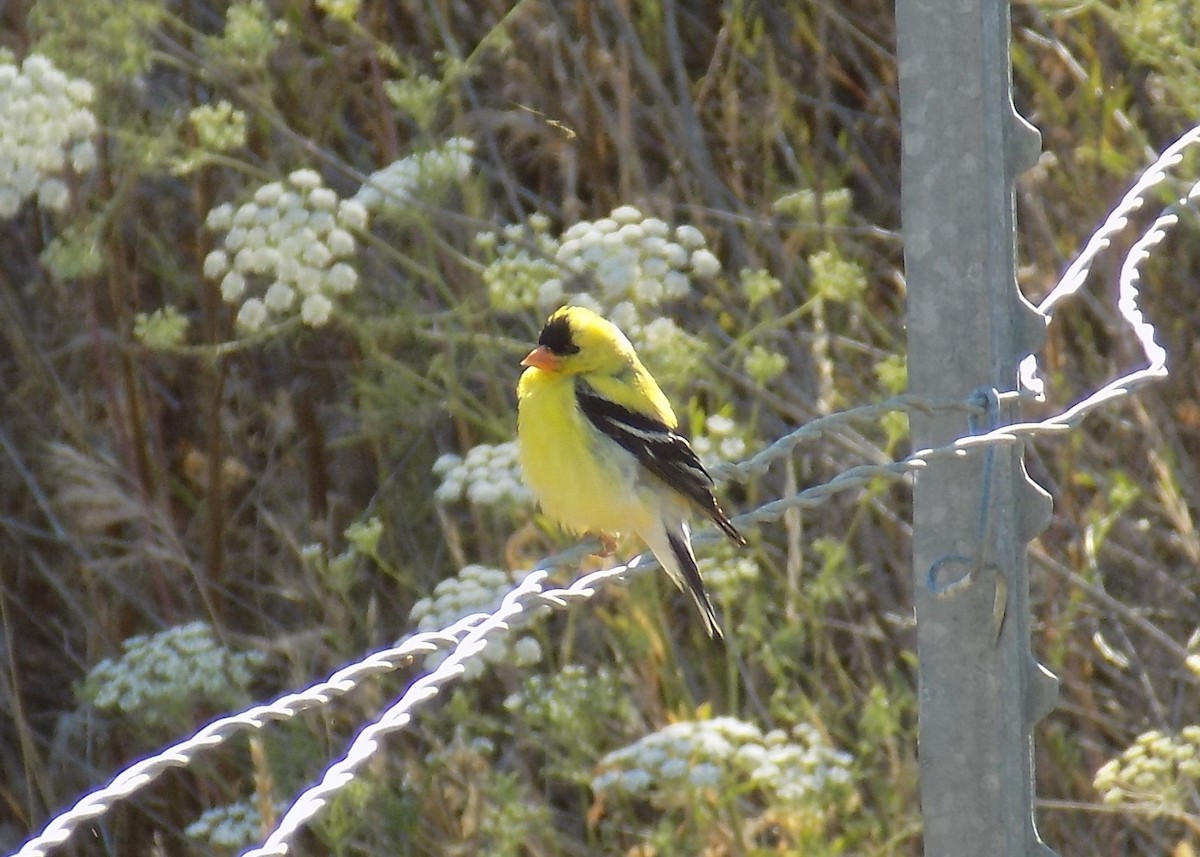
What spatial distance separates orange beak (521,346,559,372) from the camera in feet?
12.3

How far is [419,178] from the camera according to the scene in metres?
4.10

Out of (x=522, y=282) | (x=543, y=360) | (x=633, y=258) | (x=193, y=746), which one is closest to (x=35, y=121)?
(x=522, y=282)

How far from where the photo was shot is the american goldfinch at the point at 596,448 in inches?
139

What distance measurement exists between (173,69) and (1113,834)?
12.8 feet

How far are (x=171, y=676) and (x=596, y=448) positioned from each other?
126 centimetres

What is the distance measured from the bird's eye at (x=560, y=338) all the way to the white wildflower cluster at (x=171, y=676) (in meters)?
1.17

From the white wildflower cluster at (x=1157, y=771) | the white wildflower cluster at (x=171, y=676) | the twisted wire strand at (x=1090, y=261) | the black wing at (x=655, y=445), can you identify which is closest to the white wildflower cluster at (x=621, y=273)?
the black wing at (x=655, y=445)

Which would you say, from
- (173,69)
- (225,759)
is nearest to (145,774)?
(225,759)

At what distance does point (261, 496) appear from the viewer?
18.0 ft

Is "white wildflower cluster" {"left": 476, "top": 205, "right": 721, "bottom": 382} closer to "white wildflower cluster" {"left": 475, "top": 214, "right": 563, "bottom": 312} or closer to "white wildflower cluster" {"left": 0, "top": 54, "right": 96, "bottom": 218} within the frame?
"white wildflower cluster" {"left": 475, "top": 214, "right": 563, "bottom": 312}

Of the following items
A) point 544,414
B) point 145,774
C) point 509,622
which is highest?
point 145,774

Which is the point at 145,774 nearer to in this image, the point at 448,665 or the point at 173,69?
the point at 448,665

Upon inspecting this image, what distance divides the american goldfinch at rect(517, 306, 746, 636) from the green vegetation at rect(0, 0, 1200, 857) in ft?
0.48

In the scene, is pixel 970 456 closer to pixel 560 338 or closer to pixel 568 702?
pixel 560 338
